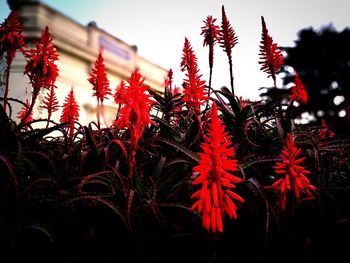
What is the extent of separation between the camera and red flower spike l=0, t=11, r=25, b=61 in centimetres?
136

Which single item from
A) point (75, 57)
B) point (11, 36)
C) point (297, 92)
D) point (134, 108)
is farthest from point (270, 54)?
point (75, 57)

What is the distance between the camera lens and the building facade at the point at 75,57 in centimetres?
807

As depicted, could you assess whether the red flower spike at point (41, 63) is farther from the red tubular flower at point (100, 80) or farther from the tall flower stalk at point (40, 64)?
the red tubular flower at point (100, 80)

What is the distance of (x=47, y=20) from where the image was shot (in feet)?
28.1

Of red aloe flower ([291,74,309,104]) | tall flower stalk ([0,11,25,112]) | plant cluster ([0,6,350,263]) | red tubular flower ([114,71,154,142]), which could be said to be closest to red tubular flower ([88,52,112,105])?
tall flower stalk ([0,11,25,112])

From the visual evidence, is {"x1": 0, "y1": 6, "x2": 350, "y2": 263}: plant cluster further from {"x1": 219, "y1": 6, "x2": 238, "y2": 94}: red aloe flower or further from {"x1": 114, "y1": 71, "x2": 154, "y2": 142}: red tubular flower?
{"x1": 219, "y1": 6, "x2": 238, "y2": 94}: red aloe flower

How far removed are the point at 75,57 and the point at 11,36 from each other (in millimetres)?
9433

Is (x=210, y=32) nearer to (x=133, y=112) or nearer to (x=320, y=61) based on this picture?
(x=133, y=112)

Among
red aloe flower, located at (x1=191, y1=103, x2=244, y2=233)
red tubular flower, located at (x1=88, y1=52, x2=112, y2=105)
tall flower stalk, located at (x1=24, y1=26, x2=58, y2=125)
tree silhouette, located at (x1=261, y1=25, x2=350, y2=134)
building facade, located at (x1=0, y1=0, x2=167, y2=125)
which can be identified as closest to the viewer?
red aloe flower, located at (x1=191, y1=103, x2=244, y2=233)

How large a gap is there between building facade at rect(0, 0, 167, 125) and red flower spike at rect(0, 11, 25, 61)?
6.31 m

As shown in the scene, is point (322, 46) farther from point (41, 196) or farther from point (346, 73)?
point (41, 196)

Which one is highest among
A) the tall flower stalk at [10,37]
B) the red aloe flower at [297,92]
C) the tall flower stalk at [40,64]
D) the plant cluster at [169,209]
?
the tall flower stalk at [10,37]

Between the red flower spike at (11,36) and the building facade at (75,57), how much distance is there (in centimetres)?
631

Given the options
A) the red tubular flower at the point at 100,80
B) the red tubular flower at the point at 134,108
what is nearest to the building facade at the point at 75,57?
the red tubular flower at the point at 100,80
